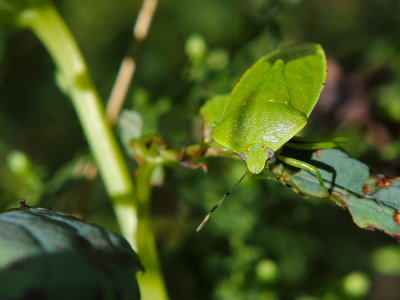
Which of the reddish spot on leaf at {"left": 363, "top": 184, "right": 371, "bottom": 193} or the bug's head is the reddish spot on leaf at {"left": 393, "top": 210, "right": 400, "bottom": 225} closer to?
the reddish spot on leaf at {"left": 363, "top": 184, "right": 371, "bottom": 193}

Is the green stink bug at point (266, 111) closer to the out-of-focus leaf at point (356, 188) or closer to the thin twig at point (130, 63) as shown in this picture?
the out-of-focus leaf at point (356, 188)

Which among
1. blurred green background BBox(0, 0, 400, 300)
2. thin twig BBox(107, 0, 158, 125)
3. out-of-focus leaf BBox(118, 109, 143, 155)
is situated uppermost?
thin twig BBox(107, 0, 158, 125)

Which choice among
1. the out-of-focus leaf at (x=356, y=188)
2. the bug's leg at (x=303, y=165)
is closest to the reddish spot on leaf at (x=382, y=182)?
the out-of-focus leaf at (x=356, y=188)

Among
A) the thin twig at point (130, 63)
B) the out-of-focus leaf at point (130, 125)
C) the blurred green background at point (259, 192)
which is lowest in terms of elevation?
the blurred green background at point (259, 192)

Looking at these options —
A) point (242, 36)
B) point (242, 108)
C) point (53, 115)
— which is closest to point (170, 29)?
point (53, 115)

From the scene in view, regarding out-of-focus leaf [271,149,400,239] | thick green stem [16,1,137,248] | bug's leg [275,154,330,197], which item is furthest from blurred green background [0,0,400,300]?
out-of-focus leaf [271,149,400,239]

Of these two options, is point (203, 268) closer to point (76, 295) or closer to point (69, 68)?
point (69, 68)

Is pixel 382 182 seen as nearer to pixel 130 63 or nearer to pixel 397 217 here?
pixel 397 217

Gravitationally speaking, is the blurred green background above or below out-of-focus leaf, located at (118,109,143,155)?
below
